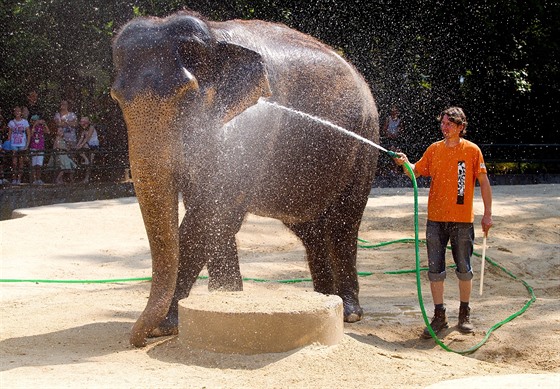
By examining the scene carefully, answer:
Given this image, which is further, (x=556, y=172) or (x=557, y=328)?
(x=556, y=172)

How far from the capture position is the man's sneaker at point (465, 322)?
23.3ft

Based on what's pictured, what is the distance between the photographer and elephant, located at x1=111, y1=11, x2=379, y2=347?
5375mm

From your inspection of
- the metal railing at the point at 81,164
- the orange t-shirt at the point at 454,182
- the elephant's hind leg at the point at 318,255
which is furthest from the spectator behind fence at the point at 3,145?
the orange t-shirt at the point at 454,182

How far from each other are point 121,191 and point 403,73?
676 centimetres

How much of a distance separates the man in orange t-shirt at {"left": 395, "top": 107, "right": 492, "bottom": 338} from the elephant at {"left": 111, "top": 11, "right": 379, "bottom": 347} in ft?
2.36

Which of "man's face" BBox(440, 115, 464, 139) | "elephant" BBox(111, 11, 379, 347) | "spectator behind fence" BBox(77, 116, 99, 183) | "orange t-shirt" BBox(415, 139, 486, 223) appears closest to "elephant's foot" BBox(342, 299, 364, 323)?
"elephant" BBox(111, 11, 379, 347)

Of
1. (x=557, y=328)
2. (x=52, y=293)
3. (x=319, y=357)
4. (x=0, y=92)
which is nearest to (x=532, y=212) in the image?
(x=557, y=328)

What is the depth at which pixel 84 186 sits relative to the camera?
16.6 metres

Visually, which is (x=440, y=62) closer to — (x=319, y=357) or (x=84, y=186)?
(x=84, y=186)

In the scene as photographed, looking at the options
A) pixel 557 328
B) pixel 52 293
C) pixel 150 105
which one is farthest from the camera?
pixel 52 293

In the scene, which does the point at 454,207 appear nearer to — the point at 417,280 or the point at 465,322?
the point at 417,280

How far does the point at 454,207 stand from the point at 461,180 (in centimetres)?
21

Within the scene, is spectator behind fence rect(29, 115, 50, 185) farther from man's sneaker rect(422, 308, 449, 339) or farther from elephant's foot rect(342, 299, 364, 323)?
man's sneaker rect(422, 308, 449, 339)

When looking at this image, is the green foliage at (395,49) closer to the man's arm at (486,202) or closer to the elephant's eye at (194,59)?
the man's arm at (486,202)
